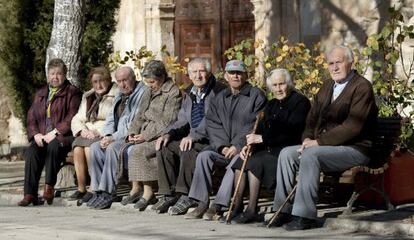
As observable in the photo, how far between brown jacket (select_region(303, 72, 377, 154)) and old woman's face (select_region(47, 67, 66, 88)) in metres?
3.55

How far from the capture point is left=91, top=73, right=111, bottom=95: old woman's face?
13227mm

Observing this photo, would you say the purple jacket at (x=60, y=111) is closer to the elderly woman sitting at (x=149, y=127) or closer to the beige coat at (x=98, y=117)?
the beige coat at (x=98, y=117)

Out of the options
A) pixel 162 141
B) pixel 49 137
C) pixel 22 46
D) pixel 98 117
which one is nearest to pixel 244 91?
pixel 162 141

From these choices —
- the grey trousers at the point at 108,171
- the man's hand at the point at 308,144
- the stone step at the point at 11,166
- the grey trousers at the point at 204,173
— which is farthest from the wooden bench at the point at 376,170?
the stone step at the point at 11,166

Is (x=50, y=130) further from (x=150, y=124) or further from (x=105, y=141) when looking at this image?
(x=150, y=124)

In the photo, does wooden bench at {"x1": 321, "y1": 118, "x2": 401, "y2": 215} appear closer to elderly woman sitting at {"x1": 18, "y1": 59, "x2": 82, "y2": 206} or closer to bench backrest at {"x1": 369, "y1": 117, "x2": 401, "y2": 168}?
bench backrest at {"x1": 369, "y1": 117, "x2": 401, "y2": 168}

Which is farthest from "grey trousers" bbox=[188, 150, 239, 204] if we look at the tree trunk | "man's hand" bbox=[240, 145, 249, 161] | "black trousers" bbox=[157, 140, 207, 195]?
the tree trunk

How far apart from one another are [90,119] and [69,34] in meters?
1.51

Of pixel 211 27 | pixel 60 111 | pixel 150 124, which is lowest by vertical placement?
pixel 150 124

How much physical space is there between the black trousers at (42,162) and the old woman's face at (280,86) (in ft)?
9.52

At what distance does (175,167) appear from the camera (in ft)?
39.9

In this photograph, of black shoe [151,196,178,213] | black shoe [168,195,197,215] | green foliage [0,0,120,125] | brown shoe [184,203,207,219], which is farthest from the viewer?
green foliage [0,0,120,125]

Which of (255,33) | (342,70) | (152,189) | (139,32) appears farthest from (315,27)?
(342,70)

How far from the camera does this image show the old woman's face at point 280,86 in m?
11.2
